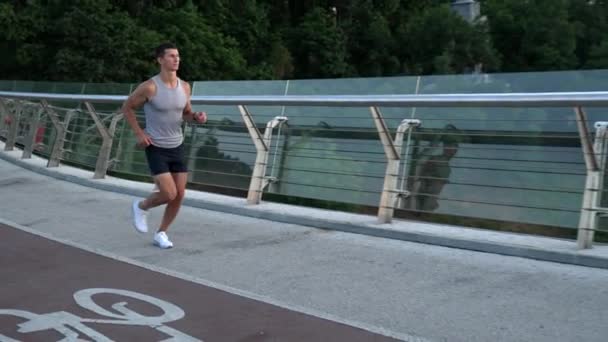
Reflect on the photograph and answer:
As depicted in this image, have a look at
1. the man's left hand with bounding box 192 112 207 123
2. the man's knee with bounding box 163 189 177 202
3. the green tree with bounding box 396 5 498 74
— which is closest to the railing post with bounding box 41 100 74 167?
the man's left hand with bounding box 192 112 207 123

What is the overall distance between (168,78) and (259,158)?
2132mm

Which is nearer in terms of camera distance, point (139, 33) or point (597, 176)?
point (597, 176)

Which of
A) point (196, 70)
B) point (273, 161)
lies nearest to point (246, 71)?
point (196, 70)

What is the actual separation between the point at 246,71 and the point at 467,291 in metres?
35.1

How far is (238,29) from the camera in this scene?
141 ft

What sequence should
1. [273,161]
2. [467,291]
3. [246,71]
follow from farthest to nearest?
1. [246,71]
2. [273,161]
3. [467,291]

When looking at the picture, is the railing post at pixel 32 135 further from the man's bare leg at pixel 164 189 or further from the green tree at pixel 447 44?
the green tree at pixel 447 44

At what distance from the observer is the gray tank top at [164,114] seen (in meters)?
7.38

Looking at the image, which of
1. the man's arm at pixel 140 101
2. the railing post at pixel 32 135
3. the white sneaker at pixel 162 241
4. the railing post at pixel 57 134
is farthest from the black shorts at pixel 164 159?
the railing post at pixel 32 135

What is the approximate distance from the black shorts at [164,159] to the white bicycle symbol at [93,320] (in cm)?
172

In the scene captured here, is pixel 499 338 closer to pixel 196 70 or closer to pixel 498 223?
pixel 498 223

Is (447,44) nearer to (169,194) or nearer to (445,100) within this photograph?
(445,100)

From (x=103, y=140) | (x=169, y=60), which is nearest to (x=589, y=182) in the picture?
(x=169, y=60)

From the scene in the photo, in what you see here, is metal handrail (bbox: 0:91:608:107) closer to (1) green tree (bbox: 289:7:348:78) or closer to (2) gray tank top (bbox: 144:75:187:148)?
(2) gray tank top (bbox: 144:75:187:148)
